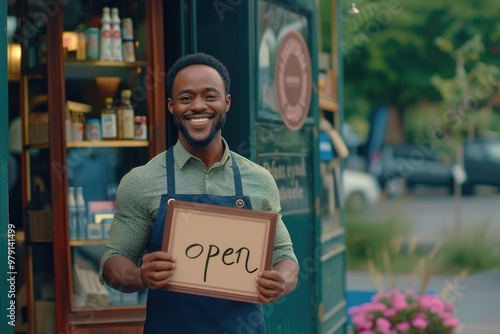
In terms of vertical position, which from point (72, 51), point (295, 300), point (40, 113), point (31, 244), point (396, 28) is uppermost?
point (396, 28)

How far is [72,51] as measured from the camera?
5.56 m

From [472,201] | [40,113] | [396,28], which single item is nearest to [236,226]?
[40,113]

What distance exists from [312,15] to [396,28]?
42.1ft

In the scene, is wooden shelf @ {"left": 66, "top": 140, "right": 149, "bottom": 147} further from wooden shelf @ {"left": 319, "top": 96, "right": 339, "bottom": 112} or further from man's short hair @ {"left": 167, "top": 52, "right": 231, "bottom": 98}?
wooden shelf @ {"left": 319, "top": 96, "right": 339, "bottom": 112}

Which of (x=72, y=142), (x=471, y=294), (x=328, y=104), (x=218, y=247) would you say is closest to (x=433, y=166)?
(x=471, y=294)

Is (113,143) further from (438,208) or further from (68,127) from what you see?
(438,208)

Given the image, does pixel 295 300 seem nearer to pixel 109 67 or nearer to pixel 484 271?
pixel 109 67

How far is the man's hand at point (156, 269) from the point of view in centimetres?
304

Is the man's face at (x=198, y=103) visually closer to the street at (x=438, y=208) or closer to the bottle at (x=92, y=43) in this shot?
the bottle at (x=92, y=43)

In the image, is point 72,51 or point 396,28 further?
point 396,28

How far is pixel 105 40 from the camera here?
5637 millimetres

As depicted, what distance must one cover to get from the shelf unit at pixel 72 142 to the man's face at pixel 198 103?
2.20m

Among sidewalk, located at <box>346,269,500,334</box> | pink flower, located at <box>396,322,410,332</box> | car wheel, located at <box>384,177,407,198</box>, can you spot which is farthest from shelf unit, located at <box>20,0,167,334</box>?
car wheel, located at <box>384,177,407,198</box>

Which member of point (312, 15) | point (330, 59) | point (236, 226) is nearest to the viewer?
point (236, 226)
